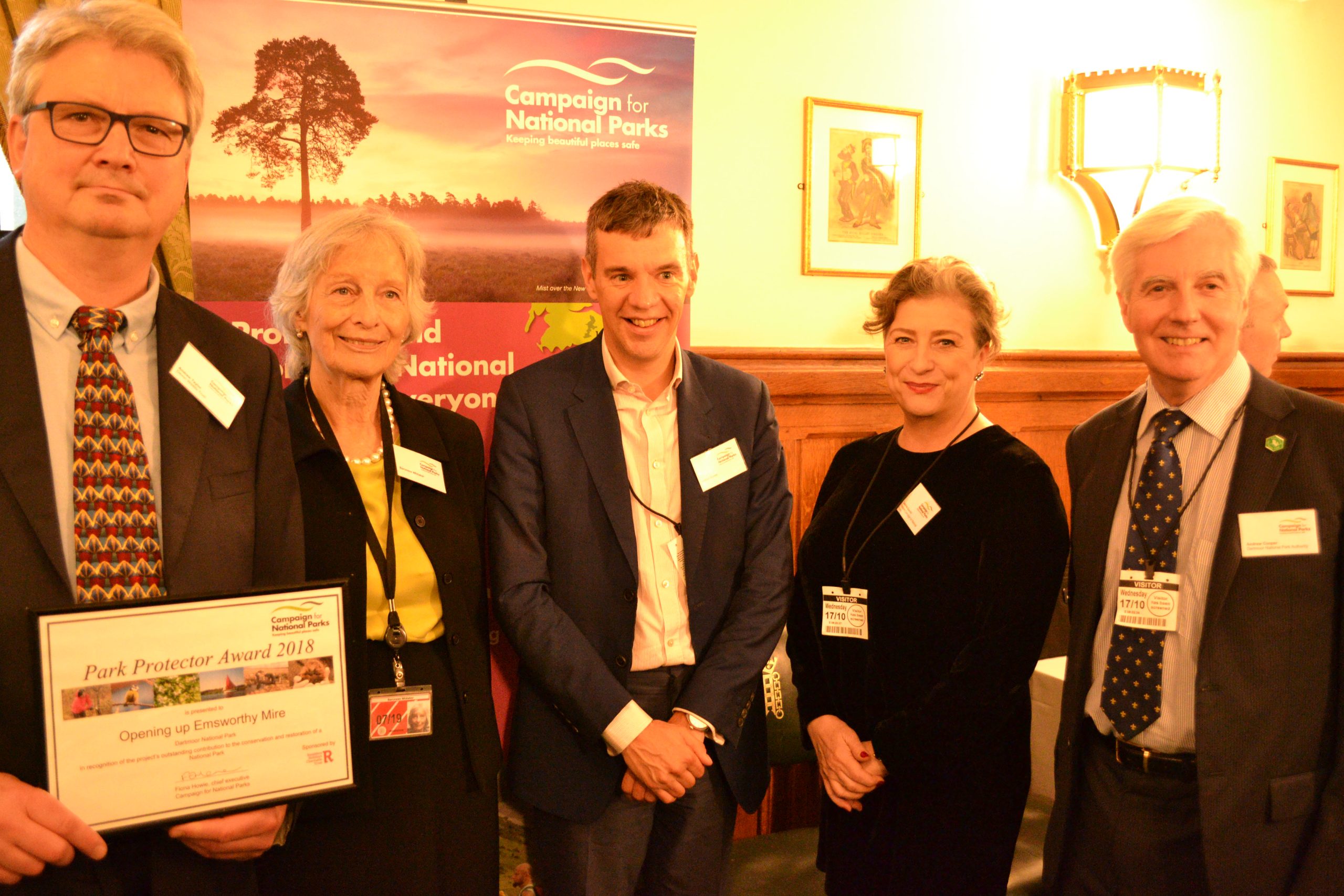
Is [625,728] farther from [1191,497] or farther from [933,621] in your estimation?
[1191,497]

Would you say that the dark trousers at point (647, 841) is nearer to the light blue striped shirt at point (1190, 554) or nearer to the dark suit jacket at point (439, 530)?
the dark suit jacket at point (439, 530)

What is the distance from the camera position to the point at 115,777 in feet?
4.33

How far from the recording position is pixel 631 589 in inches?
81.6

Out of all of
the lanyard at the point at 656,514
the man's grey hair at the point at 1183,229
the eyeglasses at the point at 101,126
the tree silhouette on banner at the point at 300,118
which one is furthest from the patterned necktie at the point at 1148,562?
the tree silhouette on banner at the point at 300,118

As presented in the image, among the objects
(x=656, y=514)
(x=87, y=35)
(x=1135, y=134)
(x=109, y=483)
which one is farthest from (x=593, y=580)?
(x=1135, y=134)

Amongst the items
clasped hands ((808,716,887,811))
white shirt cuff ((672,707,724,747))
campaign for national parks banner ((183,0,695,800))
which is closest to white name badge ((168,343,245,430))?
campaign for national parks banner ((183,0,695,800))

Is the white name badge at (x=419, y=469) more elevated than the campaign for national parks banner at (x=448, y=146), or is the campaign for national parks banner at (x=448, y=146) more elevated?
the campaign for national parks banner at (x=448, y=146)

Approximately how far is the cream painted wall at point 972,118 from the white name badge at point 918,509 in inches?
60.9

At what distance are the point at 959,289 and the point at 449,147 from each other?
5.01 ft

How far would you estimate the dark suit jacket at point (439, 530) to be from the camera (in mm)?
1879

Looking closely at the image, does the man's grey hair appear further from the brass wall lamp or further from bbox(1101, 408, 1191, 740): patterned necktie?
the brass wall lamp

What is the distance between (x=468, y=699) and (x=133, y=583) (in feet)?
2.55

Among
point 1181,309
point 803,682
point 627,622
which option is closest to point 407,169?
point 627,622
